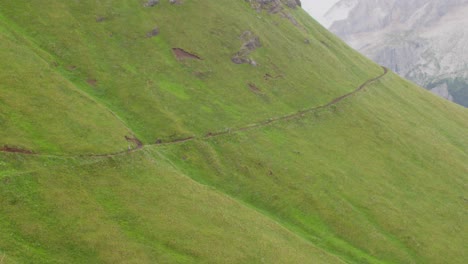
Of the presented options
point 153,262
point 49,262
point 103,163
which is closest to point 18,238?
point 49,262

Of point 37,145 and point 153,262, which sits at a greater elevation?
point 153,262

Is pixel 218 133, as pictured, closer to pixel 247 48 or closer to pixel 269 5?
pixel 247 48

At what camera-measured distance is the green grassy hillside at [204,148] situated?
192 ft

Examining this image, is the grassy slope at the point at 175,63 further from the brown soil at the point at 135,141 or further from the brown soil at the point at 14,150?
the brown soil at the point at 14,150

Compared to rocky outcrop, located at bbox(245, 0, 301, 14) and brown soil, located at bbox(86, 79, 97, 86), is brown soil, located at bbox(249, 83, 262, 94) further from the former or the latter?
rocky outcrop, located at bbox(245, 0, 301, 14)

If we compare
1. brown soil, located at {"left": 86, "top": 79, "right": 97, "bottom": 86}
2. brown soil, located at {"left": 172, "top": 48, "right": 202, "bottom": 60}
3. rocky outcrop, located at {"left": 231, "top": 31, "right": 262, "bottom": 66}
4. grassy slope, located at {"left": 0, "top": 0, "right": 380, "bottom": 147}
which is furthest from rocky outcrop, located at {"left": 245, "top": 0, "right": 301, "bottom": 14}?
brown soil, located at {"left": 86, "top": 79, "right": 97, "bottom": 86}

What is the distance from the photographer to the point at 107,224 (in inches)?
2243

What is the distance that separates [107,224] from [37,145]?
59.2ft

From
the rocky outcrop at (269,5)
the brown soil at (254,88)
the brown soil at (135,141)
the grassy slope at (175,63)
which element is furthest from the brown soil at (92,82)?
the rocky outcrop at (269,5)

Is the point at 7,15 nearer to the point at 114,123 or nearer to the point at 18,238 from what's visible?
the point at 114,123

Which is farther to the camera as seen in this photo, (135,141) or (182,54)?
(182,54)

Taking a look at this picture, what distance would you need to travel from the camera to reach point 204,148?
8669 cm

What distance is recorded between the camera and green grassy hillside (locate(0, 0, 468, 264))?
58656 mm

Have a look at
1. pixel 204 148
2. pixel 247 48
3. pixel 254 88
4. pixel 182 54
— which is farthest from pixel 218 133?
pixel 247 48
